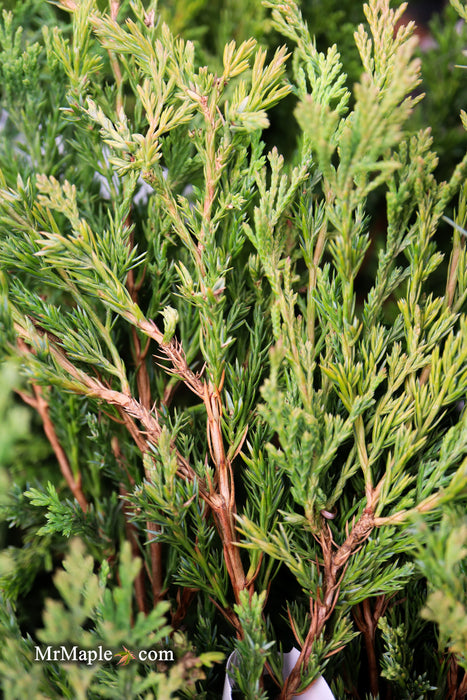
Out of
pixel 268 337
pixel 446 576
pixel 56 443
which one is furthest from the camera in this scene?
pixel 56 443

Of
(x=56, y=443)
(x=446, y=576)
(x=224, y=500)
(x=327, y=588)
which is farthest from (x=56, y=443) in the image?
(x=446, y=576)

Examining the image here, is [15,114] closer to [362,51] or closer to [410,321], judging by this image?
[362,51]

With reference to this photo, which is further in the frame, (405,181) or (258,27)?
(258,27)

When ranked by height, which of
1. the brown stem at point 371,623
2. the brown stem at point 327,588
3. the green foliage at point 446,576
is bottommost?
the brown stem at point 371,623

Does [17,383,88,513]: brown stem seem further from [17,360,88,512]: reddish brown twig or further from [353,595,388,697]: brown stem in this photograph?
[353,595,388,697]: brown stem

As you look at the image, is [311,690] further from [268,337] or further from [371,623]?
[268,337]

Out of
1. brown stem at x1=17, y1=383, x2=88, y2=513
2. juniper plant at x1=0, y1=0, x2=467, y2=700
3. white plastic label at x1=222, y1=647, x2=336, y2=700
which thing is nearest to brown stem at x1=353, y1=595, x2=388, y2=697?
juniper plant at x1=0, y1=0, x2=467, y2=700

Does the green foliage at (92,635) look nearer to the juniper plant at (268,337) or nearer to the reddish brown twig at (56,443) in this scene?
the juniper plant at (268,337)

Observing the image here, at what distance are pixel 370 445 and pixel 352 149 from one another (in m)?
0.36

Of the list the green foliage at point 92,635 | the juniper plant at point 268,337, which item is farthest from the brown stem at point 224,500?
the green foliage at point 92,635

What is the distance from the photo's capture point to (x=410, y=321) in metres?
0.67

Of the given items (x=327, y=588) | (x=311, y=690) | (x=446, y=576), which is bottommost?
(x=311, y=690)

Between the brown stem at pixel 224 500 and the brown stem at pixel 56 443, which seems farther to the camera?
the brown stem at pixel 56 443

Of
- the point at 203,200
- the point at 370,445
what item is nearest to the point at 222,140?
the point at 203,200
